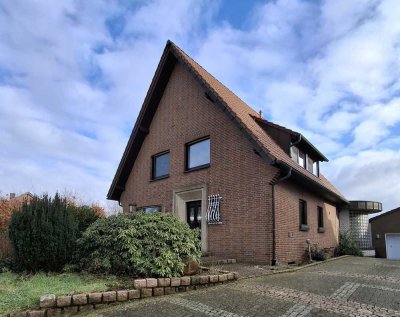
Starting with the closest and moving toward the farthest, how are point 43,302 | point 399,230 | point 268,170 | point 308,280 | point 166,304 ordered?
point 43,302 → point 166,304 → point 308,280 → point 268,170 → point 399,230

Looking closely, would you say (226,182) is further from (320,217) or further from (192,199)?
(320,217)

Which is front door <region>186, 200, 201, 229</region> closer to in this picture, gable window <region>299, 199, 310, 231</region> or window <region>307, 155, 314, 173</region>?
gable window <region>299, 199, 310, 231</region>

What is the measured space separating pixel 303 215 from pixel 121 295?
983cm

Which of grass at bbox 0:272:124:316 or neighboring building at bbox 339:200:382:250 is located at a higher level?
neighboring building at bbox 339:200:382:250

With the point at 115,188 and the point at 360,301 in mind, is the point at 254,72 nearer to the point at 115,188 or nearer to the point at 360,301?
the point at 360,301

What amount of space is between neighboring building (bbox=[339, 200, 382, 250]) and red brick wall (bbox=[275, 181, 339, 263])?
8.08 meters

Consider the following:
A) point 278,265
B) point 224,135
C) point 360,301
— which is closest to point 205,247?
point 278,265

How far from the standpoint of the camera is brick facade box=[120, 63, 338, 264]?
12047 millimetres

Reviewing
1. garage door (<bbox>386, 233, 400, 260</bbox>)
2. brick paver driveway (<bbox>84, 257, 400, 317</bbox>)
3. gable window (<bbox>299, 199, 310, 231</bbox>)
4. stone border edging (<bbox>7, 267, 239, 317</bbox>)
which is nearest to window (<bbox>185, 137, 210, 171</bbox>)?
gable window (<bbox>299, 199, 310, 231</bbox>)

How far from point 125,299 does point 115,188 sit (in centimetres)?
1351

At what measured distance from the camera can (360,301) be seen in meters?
6.55

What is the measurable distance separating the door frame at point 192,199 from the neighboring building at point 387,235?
1562 centimetres

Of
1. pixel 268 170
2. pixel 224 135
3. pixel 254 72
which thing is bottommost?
pixel 268 170

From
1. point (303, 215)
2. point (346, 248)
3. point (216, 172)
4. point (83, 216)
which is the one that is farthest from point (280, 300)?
point (346, 248)
